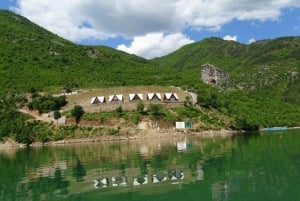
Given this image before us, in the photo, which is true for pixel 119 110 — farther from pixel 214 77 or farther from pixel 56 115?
pixel 214 77

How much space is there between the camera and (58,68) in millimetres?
169375

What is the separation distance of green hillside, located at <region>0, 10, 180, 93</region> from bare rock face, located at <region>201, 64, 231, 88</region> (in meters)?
14.3

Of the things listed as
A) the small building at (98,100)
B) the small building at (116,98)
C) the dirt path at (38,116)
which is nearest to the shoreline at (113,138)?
the dirt path at (38,116)

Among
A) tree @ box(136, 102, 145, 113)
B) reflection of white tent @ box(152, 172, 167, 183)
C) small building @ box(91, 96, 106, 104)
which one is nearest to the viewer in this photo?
reflection of white tent @ box(152, 172, 167, 183)

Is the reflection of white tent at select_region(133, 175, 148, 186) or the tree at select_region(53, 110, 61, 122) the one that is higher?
the tree at select_region(53, 110, 61, 122)

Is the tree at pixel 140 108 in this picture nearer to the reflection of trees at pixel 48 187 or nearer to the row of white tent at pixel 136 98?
the row of white tent at pixel 136 98

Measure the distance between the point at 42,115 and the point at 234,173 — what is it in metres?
85.5

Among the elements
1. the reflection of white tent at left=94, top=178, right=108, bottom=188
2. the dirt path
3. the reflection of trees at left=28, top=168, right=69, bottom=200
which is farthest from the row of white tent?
the reflection of white tent at left=94, top=178, right=108, bottom=188

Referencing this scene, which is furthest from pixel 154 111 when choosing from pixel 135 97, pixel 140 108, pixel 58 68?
pixel 58 68

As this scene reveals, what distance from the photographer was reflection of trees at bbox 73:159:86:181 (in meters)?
46.5

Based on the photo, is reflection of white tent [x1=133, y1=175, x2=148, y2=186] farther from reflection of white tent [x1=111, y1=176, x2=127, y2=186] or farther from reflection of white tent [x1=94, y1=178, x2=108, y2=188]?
reflection of white tent [x1=94, y1=178, x2=108, y2=188]

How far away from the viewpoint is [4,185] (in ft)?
148

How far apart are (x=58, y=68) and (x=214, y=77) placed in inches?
2317

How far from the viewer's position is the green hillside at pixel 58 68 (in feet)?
489
